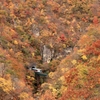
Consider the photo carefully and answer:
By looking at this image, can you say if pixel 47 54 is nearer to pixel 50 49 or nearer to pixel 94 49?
pixel 50 49

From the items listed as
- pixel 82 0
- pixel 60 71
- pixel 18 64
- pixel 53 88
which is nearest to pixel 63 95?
pixel 53 88

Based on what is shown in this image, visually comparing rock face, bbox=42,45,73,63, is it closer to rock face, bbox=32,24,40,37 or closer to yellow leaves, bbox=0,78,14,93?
rock face, bbox=32,24,40,37

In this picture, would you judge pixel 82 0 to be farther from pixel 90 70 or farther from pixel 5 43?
pixel 90 70

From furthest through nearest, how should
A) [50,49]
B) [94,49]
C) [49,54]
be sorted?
[50,49]
[49,54]
[94,49]

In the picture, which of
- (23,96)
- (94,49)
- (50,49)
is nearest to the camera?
(23,96)

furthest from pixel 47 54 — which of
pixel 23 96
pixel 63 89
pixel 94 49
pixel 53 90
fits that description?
pixel 63 89

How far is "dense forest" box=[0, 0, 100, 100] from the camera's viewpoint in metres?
22.5

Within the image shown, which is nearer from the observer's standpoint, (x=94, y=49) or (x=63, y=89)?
(x=63, y=89)

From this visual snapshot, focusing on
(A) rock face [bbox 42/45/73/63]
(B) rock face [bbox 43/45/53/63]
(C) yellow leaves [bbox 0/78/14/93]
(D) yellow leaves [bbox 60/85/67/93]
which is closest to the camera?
(D) yellow leaves [bbox 60/85/67/93]

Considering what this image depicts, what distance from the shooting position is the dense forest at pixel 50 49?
2252 cm

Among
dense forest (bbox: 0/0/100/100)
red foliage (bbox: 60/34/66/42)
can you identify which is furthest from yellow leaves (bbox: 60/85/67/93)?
red foliage (bbox: 60/34/66/42)

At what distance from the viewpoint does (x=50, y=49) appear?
38.9 meters

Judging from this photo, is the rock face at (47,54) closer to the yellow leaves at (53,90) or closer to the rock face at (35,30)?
the rock face at (35,30)

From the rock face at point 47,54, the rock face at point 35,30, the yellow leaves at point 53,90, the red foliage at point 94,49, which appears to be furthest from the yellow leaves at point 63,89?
the rock face at point 35,30
